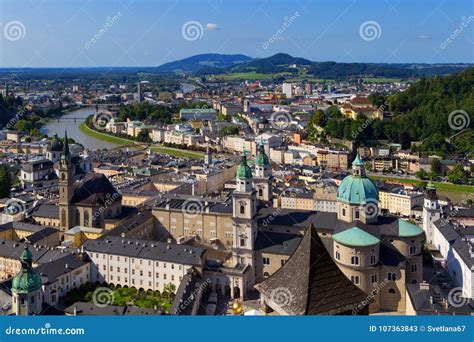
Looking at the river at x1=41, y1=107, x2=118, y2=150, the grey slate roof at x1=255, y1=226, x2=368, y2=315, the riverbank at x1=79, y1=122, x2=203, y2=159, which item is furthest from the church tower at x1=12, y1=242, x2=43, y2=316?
the river at x1=41, y1=107, x2=118, y2=150

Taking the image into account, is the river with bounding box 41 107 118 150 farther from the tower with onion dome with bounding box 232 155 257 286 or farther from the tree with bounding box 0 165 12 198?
the tower with onion dome with bounding box 232 155 257 286

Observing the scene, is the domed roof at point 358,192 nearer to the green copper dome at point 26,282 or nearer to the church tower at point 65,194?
the green copper dome at point 26,282

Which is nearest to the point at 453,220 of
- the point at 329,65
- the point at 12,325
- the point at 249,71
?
the point at 12,325

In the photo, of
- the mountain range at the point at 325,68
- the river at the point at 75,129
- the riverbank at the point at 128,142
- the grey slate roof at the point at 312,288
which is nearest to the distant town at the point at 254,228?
the grey slate roof at the point at 312,288

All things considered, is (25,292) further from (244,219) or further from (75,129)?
(75,129)

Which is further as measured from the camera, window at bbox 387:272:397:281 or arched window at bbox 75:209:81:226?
arched window at bbox 75:209:81:226

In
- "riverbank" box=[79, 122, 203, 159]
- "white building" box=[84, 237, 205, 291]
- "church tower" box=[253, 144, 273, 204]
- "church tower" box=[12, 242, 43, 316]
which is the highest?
"church tower" box=[253, 144, 273, 204]
